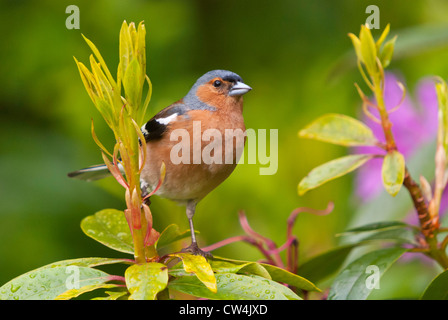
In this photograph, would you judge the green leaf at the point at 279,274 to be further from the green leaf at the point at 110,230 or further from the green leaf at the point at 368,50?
the green leaf at the point at 368,50

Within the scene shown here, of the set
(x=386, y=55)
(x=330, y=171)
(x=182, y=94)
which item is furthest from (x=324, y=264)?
(x=182, y=94)

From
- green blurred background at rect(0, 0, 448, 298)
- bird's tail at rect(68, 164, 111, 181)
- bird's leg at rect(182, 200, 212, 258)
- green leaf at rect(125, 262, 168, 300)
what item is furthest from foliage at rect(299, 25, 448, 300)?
green blurred background at rect(0, 0, 448, 298)

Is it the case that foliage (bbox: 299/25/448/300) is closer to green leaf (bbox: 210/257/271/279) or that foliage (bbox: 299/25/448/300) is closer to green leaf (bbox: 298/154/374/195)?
green leaf (bbox: 298/154/374/195)

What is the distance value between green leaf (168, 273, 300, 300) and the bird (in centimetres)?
28

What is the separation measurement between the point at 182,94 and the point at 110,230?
5.34ft

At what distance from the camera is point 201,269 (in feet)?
3.01

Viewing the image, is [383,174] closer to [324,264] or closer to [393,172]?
[393,172]

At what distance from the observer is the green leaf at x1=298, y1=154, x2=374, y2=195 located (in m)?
1.20

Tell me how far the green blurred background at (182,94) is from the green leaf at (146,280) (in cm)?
137

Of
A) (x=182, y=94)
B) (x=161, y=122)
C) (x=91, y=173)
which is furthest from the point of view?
(x=182, y=94)

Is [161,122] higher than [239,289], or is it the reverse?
[161,122]
